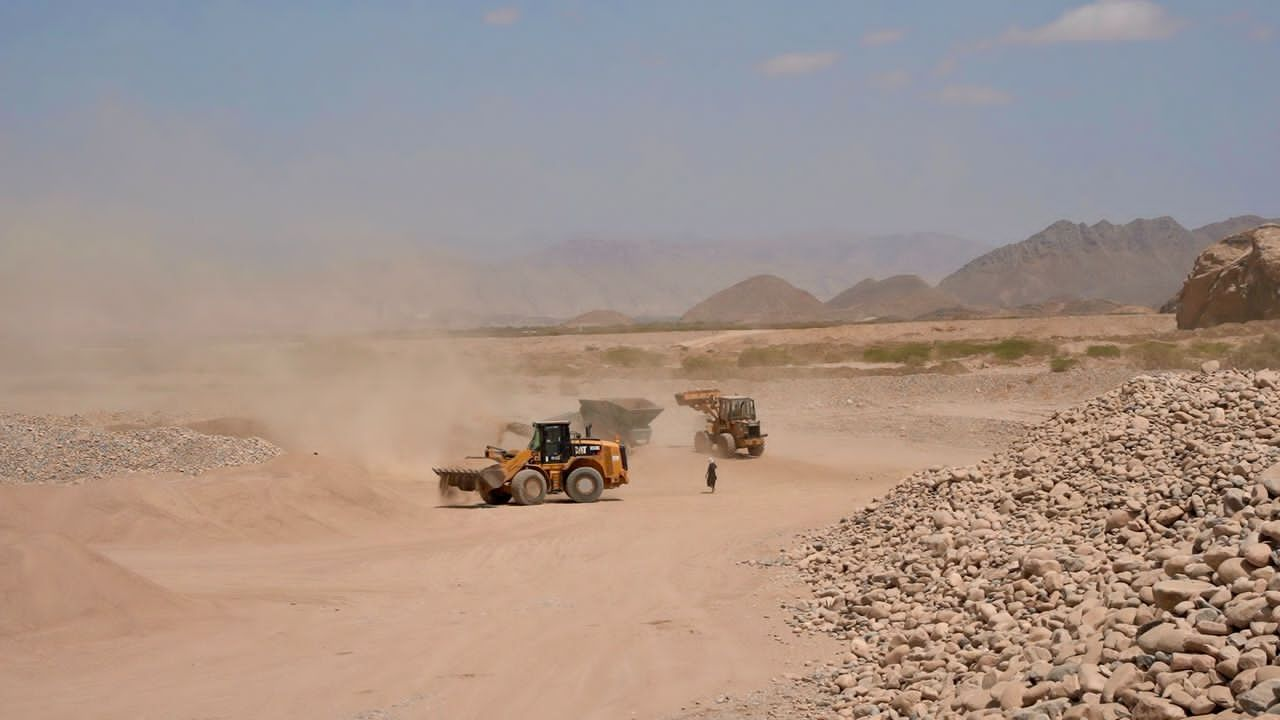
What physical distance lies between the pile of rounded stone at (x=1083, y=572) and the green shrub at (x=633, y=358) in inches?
2232

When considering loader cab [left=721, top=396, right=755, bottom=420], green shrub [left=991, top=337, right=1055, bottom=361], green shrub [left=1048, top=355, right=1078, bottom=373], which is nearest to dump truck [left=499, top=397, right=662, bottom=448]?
loader cab [left=721, top=396, right=755, bottom=420]

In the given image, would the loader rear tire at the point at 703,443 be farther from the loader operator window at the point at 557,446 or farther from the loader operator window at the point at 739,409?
the loader operator window at the point at 557,446

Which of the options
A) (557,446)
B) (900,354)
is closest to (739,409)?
(557,446)

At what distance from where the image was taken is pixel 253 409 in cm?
4734

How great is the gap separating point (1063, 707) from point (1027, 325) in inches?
3552

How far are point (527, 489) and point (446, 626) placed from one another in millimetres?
11827

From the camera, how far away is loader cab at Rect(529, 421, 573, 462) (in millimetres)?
28500

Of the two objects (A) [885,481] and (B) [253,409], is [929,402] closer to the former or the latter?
(A) [885,481]

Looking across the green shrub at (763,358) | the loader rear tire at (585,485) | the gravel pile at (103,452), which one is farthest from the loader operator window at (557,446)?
the green shrub at (763,358)

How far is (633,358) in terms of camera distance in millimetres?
79250

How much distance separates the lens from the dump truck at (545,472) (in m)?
28.1

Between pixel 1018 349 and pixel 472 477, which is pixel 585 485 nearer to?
pixel 472 477

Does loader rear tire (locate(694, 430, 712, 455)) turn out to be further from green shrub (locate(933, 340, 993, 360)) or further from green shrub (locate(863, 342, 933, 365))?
green shrub (locate(933, 340, 993, 360))

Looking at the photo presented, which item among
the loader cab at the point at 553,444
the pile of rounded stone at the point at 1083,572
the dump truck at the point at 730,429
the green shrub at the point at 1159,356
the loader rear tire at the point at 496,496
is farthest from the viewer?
the green shrub at the point at 1159,356
